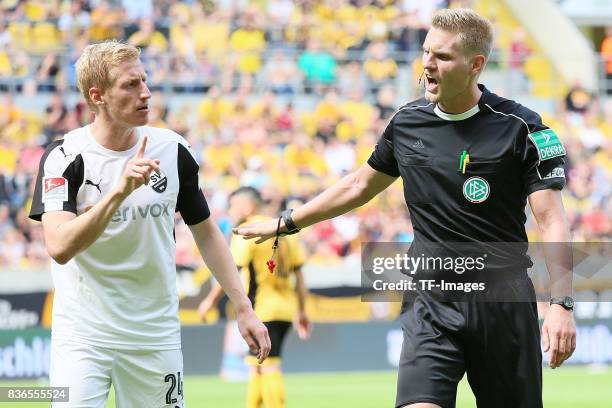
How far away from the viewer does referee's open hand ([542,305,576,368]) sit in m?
5.45

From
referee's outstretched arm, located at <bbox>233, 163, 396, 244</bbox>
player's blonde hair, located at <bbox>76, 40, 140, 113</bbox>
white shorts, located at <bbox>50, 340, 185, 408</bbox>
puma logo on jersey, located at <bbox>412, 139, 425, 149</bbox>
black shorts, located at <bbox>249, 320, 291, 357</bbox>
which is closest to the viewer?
white shorts, located at <bbox>50, 340, 185, 408</bbox>

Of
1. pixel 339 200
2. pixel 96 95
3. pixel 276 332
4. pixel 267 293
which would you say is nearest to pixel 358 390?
pixel 276 332

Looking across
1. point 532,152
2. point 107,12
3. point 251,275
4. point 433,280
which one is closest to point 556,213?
point 532,152

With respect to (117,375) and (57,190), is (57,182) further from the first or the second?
(117,375)

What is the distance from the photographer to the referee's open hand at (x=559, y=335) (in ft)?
17.9

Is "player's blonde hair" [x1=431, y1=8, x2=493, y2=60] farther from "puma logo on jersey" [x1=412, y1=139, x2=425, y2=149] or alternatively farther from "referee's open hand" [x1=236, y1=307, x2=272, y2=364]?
"referee's open hand" [x1=236, y1=307, x2=272, y2=364]

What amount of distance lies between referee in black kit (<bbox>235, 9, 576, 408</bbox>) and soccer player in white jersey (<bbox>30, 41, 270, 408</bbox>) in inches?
49.6

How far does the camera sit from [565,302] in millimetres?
5547

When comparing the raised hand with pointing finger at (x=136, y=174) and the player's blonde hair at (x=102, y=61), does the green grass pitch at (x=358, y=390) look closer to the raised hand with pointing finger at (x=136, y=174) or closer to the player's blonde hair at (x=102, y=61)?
the player's blonde hair at (x=102, y=61)

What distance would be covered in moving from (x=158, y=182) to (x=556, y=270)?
2006 mm

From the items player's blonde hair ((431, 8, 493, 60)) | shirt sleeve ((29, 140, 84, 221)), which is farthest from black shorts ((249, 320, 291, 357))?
player's blonde hair ((431, 8, 493, 60))

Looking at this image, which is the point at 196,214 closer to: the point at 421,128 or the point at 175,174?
the point at 175,174

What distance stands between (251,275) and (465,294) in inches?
218

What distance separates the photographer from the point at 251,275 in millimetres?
11172
